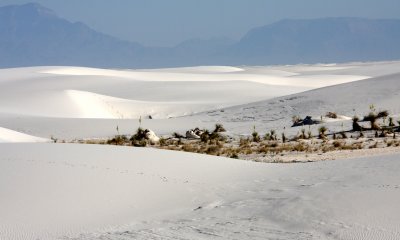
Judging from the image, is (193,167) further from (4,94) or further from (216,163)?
(4,94)

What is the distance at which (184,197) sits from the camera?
9539 mm

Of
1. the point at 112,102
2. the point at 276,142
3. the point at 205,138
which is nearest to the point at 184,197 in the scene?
the point at 276,142

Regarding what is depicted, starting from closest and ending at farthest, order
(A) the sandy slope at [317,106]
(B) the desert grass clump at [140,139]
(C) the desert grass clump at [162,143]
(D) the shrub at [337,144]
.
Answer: (D) the shrub at [337,144], (B) the desert grass clump at [140,139], (C) the desert grass clump at [162,143], (A) the sandy slope at [317,106]

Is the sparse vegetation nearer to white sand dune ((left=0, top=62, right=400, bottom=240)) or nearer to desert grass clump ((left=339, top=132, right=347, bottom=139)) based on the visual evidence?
desert grass clump ((left=339, top=132, right=347, bottom=139))

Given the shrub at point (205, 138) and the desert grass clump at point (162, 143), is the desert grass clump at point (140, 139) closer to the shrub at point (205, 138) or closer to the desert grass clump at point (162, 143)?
the desert grass clump at point (162, 143)

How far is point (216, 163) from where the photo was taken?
12828mm

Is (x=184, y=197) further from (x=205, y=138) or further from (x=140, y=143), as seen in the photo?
(x=205, y=138)

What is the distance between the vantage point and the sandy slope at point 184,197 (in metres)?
7.23

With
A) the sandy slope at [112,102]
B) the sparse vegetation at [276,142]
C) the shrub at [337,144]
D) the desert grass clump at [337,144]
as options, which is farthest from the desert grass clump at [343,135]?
the sandy slope at [112,102]

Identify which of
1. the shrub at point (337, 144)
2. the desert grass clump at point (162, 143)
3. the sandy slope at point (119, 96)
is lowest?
the shrub at point (337, 144)

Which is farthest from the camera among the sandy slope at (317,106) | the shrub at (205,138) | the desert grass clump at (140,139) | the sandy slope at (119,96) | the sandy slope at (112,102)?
the sandy slope at (119,96)

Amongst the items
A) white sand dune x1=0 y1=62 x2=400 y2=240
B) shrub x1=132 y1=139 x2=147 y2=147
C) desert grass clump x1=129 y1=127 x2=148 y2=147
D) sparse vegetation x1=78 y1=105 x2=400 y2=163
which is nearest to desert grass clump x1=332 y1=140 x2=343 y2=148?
sparse vegetation x1=78 y1=105 x2=400 y2=163

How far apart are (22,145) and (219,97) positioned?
36332mm

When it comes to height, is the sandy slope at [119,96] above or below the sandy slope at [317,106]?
above
